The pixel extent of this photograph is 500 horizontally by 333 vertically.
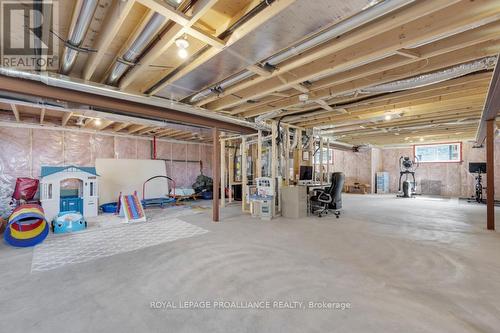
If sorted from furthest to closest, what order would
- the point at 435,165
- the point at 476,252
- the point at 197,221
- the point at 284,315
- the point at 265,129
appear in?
1. the point at 435,165
2. the point at 265,129
3. the point at 197,221
4. the point at 476,252
5. the point at 284,315

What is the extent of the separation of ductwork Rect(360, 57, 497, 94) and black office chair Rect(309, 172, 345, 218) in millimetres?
2314

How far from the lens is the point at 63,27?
2.16 metres

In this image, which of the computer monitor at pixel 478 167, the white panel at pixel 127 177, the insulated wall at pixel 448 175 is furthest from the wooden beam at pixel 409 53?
the insulated wall at pixel 448 175

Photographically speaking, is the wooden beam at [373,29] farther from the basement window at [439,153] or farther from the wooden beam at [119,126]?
the basement window at [439,153]

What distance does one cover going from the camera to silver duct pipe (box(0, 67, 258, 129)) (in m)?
2.61

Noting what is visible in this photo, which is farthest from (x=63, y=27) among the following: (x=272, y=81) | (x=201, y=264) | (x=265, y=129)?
(x=265, y=129)

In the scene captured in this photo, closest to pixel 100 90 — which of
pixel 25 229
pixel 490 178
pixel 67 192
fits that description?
pixel 25 229

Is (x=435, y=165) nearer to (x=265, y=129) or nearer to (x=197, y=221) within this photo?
(x=265, y=129)

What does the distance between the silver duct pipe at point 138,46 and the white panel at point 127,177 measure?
461 cm

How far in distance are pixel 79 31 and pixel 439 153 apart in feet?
43.2

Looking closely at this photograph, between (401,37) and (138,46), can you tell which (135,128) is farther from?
(401,37)

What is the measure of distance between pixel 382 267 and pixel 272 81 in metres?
2.86

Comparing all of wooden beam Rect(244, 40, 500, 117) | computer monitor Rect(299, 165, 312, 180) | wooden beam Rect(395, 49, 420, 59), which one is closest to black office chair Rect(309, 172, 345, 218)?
computer monitor Rect(299, 165, 312, 180)

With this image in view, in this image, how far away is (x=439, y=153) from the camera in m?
10.2
